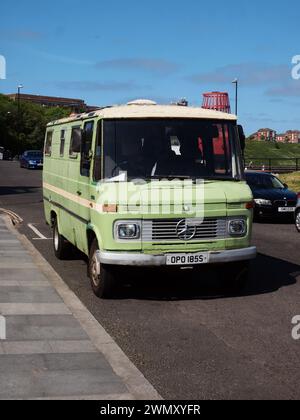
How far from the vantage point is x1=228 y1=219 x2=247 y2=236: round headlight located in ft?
26.4

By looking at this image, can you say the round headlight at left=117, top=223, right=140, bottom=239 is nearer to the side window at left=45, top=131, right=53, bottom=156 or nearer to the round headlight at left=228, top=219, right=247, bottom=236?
the round headlight at left=228, top=219, right=247, bottom=236

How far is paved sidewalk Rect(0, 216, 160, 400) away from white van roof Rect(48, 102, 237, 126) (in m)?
2.41

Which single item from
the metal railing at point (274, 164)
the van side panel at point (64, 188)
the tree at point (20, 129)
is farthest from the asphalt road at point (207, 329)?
the tree at point (20, 129)

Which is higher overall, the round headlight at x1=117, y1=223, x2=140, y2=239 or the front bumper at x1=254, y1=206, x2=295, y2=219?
the round headlight at x1=117, y1=223, x2=140, y2=239

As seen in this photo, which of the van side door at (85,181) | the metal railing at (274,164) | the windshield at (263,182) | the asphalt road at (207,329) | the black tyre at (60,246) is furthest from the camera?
the metal railing at (274,164)

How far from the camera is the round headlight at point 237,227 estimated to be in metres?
8.04

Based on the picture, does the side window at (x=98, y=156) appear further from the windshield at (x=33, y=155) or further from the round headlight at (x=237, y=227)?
the windshield at (x=33, y=155)

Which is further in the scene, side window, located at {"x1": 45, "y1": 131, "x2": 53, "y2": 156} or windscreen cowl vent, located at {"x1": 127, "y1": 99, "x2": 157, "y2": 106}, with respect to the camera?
side window, located at {"x1": 45, "y1": 131, "x2": 53, "y2": 156}

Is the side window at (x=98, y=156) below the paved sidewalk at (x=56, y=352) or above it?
above

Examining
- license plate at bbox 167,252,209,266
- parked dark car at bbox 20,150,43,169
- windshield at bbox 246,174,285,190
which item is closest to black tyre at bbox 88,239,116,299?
license plate at bbox 167,252,209,266

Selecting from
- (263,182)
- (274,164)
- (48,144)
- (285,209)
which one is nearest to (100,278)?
(48,144)

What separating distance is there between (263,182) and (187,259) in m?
12.7

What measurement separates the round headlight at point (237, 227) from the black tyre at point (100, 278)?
5.28 ft
